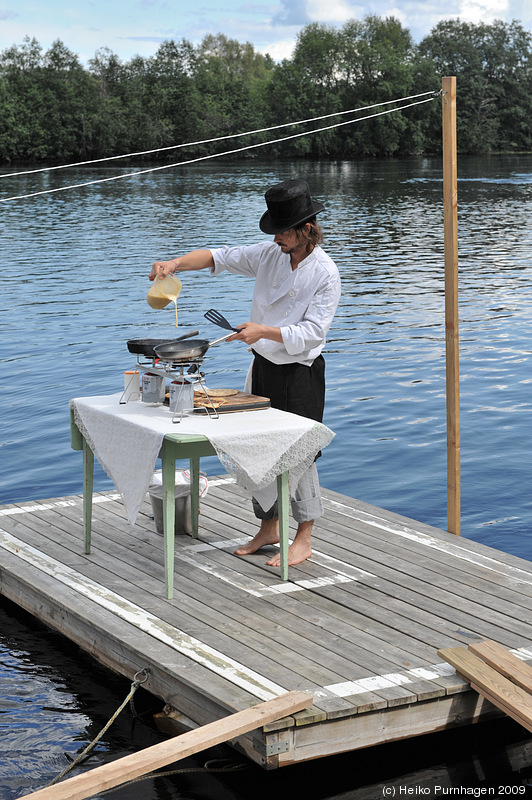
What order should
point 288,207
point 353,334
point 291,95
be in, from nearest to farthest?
point 288,207 → point 353,334 → point 291,95

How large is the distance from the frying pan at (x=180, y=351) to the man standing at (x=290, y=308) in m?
0.23

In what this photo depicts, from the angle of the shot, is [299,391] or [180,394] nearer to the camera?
[180,394]

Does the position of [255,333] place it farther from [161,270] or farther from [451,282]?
[451,282]

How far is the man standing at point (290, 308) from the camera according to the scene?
15.3 ft

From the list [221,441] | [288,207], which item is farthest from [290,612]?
[288,207]

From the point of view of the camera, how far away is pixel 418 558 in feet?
16.6

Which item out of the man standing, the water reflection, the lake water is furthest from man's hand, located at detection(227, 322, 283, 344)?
the water reflection

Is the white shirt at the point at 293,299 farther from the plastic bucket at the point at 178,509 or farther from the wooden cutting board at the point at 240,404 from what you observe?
the plastic bucket at the point at 178,509

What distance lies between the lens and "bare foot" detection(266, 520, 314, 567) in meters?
4.96

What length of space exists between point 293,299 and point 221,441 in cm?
82

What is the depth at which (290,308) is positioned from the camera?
4801mm

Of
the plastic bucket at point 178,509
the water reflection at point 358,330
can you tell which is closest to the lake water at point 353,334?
the water reflection at point 358,330

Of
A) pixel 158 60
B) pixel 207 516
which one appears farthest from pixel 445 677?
pixel 158 60

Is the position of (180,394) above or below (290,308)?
below
